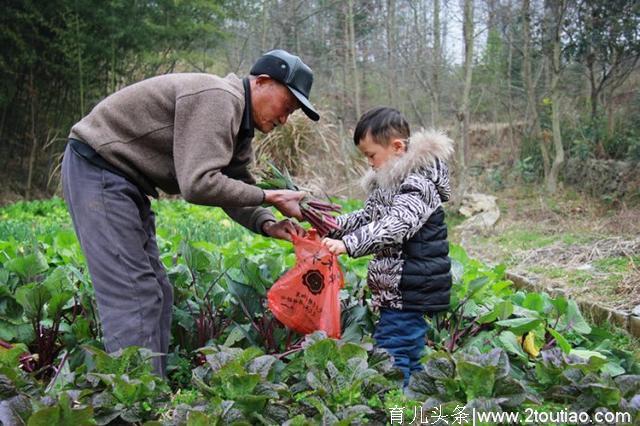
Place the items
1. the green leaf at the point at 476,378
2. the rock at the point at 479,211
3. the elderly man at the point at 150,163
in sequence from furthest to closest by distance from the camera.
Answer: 1. the rock at the point at 479,211
2. the elderly man at the point at 150,163
3. the green leaf at the point at 476,378

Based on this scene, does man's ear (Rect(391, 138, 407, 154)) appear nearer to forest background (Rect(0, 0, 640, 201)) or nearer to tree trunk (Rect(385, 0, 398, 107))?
forest background (Rect(0, 0, 640, 201))

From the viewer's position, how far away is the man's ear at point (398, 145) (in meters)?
2.58

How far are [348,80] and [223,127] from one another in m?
12.7

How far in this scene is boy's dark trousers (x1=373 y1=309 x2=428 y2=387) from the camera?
2.46 meters

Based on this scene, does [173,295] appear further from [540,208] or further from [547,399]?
[540,208]

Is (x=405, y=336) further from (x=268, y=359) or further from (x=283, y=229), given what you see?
(x=268, y=359)

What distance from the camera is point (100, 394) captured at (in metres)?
1.61

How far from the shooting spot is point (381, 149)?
2598 mm

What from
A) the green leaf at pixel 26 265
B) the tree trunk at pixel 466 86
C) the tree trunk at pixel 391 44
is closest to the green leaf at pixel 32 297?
the green leaf at pixel 26 265

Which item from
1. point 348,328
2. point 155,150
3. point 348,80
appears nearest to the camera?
point 155,150

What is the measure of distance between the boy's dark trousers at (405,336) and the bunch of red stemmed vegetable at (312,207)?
43 centimetres

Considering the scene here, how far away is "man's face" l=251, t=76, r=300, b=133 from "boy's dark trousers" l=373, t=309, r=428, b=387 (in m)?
0.91

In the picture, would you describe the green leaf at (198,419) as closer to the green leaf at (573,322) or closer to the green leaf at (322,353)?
the green leaf at (322,353)

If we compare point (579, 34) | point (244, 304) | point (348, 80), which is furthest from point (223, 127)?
point (348, 80)
